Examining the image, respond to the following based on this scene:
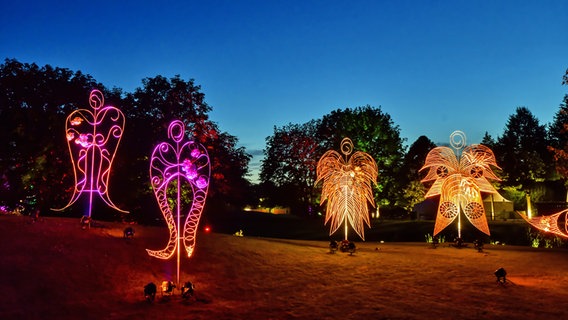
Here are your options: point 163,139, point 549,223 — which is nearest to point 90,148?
point 163,139

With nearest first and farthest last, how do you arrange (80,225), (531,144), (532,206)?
(80,225), (532,206), (531,144)

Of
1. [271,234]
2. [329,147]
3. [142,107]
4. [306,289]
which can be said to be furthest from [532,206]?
[306,289]

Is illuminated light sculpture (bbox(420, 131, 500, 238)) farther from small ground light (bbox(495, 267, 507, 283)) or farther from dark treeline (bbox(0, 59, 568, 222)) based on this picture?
small ground light (bbox(495, 267, 507, 283))

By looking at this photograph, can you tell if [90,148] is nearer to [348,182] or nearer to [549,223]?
[348,182]

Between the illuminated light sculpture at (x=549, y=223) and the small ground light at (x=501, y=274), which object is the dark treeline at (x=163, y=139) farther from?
the small ground light at (x=501, y=274)

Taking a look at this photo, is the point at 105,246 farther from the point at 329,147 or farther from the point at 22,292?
the point at 329,147

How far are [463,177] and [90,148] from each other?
17.0 m

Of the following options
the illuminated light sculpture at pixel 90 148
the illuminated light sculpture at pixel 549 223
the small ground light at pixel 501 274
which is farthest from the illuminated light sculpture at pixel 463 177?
the illuminated light sculpture at pixel 90 148

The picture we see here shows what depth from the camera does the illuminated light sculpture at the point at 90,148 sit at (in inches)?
648

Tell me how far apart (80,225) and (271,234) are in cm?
3002

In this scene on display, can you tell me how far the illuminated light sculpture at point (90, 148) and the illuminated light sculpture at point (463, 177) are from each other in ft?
46.4

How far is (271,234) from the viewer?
46531 mm

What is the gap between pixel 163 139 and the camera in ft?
95.5

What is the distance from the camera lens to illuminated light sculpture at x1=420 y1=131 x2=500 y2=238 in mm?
22016
